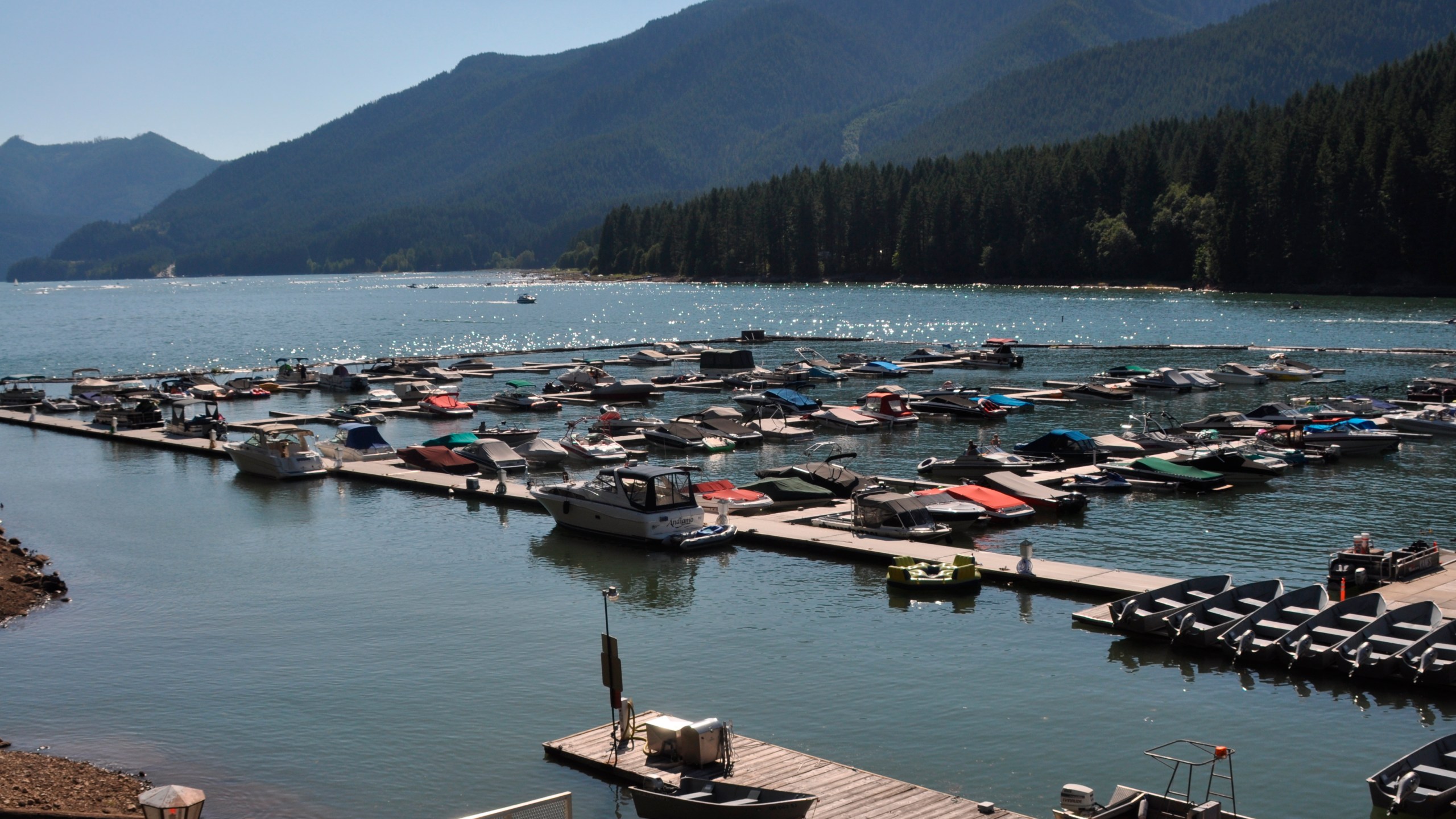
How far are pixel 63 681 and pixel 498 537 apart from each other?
17.4 m

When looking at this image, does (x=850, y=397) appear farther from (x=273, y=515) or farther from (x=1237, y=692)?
(x=1237, y=692)

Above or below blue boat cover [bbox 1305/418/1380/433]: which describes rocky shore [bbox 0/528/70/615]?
below

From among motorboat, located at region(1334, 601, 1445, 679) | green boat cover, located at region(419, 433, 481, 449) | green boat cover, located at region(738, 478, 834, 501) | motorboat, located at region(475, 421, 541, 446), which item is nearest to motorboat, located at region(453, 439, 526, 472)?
green boat cover, located at region(419, 433, 481, 449)

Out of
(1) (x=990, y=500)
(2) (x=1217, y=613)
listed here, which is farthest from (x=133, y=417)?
(2) (x=1217, y=613)

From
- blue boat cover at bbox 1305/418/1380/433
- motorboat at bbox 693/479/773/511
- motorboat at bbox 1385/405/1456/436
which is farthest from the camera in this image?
motorboat at bbox 1385/405/1456/436

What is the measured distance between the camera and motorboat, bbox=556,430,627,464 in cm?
6125

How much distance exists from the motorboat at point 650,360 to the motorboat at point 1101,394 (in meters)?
43.8

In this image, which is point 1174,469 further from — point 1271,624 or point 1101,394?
point 1101,394

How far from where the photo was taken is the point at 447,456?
58.8 meters

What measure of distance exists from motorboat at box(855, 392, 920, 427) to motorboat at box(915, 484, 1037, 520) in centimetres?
2560

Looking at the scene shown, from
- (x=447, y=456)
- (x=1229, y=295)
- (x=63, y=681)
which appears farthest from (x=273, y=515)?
(x=1229, y=295)

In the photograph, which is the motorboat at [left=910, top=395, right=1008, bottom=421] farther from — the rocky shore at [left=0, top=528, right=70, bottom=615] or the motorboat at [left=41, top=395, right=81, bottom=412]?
the motorboat at [left=41, top=395, right=81, bottom=412]

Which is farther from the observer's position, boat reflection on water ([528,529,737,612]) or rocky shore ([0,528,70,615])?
boat reflection on water ([528,529,737,612])

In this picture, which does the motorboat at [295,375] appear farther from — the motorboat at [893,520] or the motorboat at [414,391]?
the motorboat at [893,520]
